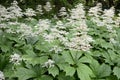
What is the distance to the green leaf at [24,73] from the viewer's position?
3.27 meters

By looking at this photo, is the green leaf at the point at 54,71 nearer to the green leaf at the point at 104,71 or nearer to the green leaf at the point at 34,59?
the green leaf at the point at 34,59

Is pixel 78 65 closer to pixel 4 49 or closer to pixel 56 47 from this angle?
pixel 56 47

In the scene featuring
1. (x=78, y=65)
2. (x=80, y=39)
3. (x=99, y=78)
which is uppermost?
(x=80, y=39)

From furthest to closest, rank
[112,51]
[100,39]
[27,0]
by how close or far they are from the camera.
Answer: [27,0] → [100,39] → [112,51]

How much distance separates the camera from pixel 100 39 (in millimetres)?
4113

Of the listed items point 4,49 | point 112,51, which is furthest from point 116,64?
point 4,49

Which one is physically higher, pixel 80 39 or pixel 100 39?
pixel 80 39

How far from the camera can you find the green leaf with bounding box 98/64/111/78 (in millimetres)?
3491

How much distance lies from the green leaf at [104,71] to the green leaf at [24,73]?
2.64 ft

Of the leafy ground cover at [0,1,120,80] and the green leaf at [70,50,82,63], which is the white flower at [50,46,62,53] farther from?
the green leaf at [70,50,82,63]

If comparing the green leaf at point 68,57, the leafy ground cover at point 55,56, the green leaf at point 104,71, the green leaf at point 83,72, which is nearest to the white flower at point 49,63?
the leafy ground cover at point 55,56

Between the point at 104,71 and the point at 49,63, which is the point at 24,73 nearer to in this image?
the point at 49,63

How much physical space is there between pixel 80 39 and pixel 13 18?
1771 millimetres

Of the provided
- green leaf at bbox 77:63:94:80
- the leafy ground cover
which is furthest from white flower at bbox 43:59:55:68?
green leaf at bbox 77:63:94:80
